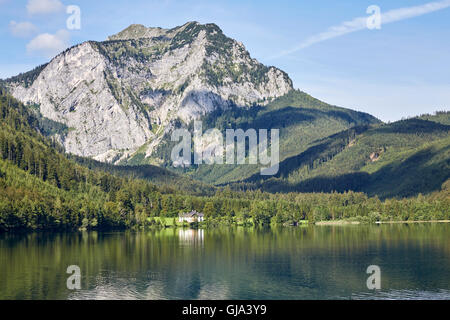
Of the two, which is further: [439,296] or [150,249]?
[150,249]

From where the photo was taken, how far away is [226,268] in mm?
111250

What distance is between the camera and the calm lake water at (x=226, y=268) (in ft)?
281

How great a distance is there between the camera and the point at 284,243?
160 m

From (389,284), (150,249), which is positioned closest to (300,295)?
(389,284)

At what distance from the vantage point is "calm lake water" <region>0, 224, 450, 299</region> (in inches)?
3369

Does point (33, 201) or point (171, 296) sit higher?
point (33, 201)

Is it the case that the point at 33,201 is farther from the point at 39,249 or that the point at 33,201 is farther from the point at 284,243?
the point at 284,243

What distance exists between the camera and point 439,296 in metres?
80.5
